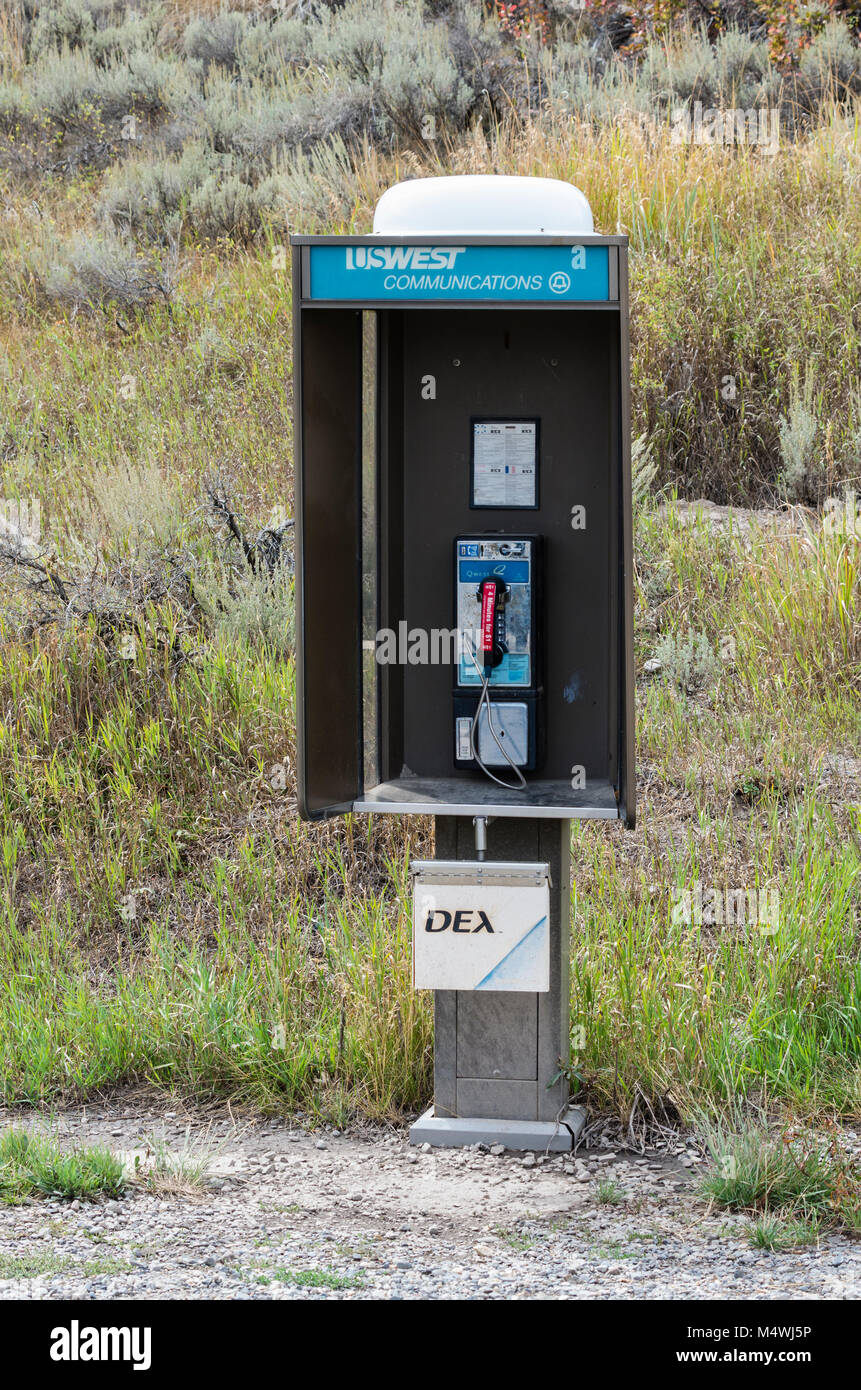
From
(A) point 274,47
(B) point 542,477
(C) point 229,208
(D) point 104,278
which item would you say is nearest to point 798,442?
(B) point 542,477

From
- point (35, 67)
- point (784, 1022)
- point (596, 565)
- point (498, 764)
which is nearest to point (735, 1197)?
point (784, 1022)

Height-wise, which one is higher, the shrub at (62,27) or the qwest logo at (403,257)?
the shrub at (62,27)

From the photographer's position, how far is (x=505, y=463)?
3.86m

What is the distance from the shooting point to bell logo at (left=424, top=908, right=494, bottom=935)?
3605mm

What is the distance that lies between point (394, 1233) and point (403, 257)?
7.28 feet

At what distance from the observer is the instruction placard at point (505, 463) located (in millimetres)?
3834

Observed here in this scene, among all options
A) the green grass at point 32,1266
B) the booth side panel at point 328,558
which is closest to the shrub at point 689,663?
the booth side panel at point 328,558

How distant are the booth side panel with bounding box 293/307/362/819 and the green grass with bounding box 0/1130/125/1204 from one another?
→ 96 cm

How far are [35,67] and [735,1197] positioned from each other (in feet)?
41.7

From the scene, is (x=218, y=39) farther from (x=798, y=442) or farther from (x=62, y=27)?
(x=798, y=442)

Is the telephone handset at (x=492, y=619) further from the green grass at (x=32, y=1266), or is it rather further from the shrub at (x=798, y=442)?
the shrub at (x=798, y=442)

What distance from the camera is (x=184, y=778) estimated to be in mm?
5590

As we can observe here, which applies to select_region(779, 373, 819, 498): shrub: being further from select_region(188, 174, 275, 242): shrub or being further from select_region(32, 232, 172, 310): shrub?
select_region(188, 174, 275, 242): shrub

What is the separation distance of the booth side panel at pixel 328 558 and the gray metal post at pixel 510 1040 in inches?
13.5
